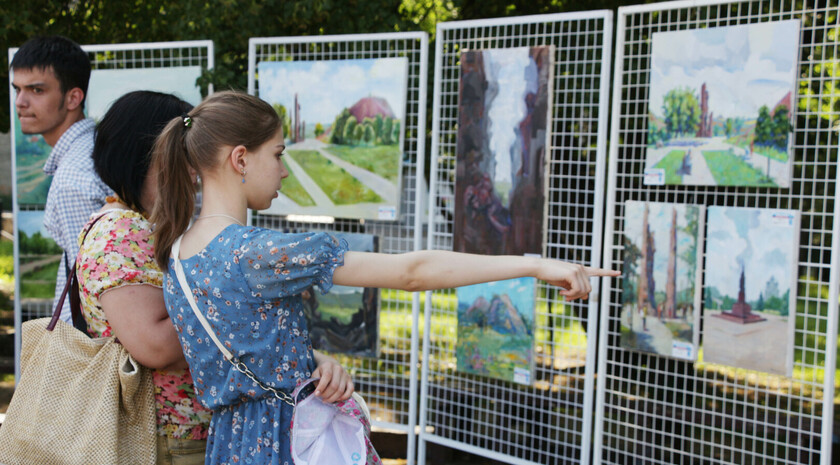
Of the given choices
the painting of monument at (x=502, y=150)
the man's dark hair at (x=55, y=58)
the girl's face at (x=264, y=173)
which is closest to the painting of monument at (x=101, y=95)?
the man's dark hair at (x=55, y=58)

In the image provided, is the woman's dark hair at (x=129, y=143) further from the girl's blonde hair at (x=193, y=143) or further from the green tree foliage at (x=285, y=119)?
the green tree foliage at (x=285, y=119)

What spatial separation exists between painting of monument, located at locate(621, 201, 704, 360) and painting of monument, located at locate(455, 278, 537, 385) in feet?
1.56

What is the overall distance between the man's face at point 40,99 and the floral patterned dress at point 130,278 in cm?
135

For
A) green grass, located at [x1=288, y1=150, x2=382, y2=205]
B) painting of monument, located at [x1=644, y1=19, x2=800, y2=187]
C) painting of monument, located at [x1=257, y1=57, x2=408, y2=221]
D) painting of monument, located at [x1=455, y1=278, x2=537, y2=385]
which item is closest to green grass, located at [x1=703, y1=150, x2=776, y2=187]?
painting of monument, located at [x1=644, y1=19, x2=800, y2=187]

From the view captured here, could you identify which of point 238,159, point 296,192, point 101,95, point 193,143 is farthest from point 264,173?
point 101,95

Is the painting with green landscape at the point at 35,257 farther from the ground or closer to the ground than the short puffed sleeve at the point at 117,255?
→ closer to the ground

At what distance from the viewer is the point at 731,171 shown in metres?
3.00

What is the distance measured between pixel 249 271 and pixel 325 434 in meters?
0.40

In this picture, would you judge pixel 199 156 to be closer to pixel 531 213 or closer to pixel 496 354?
pixel 531 213

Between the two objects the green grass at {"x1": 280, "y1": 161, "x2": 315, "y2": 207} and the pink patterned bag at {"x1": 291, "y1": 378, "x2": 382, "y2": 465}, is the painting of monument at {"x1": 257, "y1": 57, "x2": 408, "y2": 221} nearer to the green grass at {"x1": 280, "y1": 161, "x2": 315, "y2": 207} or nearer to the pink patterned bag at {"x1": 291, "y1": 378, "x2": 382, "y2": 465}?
the green grass at {"x1": 280, "y1": 161, "x2": 315, "y2": 207}

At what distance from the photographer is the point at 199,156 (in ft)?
Answer: 5.39

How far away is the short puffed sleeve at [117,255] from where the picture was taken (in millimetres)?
1677

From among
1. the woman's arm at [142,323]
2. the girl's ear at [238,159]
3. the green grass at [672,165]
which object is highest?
the green grass at [672,165]

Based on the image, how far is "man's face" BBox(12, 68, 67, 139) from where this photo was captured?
2.89 meters
